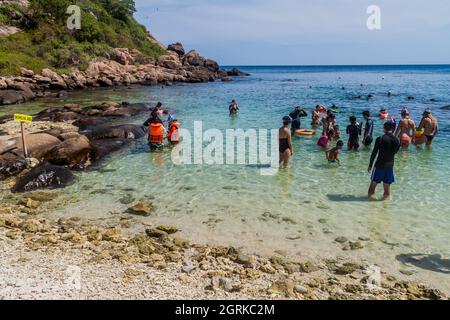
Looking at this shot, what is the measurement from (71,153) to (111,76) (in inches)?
1537

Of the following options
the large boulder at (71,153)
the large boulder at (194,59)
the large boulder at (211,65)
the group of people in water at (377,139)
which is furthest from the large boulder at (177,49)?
the large boulder at (71,153)

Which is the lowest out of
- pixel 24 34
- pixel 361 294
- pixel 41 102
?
pixel 361 294

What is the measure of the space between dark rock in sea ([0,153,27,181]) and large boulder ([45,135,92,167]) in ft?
3.09

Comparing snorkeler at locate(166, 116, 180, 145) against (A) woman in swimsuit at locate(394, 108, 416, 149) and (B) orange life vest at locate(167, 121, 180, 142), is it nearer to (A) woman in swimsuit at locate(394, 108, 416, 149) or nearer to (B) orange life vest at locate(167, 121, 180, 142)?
(B) orange life vest at locate(167, 121, 180, 142)

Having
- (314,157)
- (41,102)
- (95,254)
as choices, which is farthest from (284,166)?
(41,102)

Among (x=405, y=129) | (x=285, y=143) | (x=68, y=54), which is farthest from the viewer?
(x=68, y=54)

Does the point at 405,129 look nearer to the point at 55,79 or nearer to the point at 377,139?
the point at 377,139

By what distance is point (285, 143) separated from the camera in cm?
1241

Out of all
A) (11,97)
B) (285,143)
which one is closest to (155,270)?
(285,143)

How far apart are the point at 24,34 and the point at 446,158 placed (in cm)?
5567

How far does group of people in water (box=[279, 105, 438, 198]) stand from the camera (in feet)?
30.0

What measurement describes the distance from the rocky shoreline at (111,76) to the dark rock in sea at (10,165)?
2066 cm

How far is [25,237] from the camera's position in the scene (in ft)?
24.6

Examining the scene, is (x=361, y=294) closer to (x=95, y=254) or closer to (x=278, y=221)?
(x=278, y=221)
